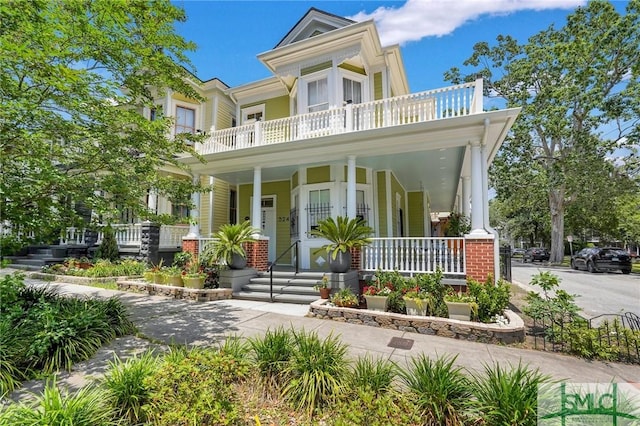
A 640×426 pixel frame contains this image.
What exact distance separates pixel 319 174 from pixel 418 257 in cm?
450

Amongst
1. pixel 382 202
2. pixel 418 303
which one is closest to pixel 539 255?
pixel 382 202

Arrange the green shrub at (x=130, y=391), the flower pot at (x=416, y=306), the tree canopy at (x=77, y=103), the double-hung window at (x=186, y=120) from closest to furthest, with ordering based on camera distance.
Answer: the green shrub at (x=130, y=391) < the tree canopy at (x=77, y=103) < the flower pot at (x=416, y=306) < the double-hung window at (x=186, y=120)

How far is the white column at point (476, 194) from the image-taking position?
715 centimetres

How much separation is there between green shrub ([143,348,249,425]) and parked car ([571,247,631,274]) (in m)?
23.8

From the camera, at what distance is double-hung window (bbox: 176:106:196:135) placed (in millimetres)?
14420

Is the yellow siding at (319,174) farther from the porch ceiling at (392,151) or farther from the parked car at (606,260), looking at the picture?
the parked car at (606,260)

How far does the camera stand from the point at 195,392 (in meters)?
2.74

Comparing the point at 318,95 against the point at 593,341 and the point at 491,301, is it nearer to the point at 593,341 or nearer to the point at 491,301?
the point at 491,301

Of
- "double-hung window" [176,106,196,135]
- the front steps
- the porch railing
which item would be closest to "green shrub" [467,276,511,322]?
the porch railing

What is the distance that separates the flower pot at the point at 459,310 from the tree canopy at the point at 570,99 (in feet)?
60.4

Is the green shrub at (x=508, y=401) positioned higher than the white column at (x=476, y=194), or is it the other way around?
the white column at (x=476, y=194)

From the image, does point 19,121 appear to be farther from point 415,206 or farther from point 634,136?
point 634,136

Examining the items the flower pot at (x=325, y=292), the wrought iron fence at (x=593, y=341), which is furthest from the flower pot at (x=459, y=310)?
the flower pot at (x=325, y=292)

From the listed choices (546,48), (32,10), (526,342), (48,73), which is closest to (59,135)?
(48,73)
